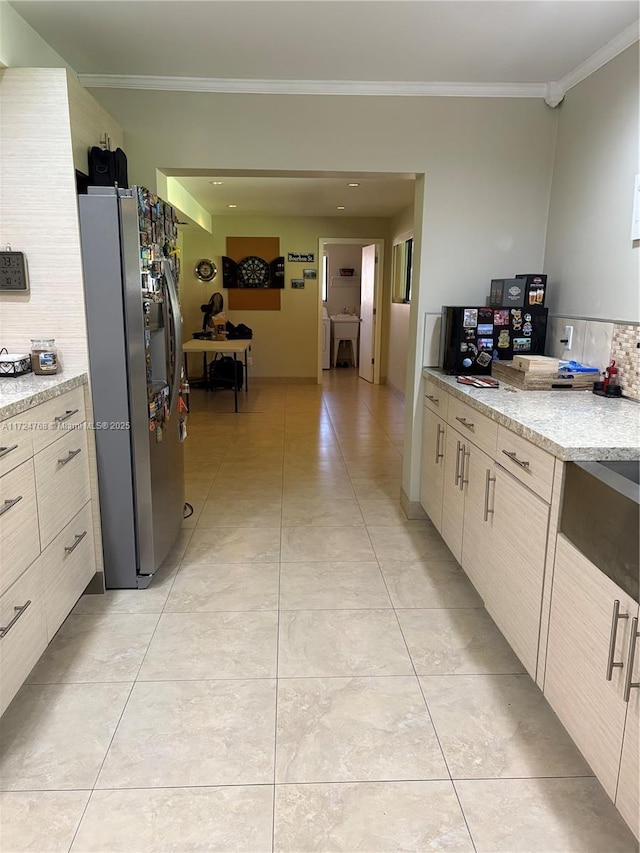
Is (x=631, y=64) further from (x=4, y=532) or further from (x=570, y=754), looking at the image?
(x=4, y=532)

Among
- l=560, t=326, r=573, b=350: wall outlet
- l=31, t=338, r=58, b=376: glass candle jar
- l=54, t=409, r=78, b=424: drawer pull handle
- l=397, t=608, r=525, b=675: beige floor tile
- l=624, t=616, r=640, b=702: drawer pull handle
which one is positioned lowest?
l=397, t=608, r=525, b=675: beige floor tile

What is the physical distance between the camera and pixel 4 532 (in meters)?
1.70

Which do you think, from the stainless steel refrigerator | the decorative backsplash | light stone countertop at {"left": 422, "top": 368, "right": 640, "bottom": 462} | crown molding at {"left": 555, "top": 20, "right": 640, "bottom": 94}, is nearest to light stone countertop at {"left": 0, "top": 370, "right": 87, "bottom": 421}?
the stainless steel refrigerator

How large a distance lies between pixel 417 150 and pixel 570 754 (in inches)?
112

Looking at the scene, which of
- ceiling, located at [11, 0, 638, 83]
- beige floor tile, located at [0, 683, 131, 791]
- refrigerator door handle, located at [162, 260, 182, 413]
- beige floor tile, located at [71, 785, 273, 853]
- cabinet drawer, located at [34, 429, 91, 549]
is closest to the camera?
beige floor tile, located at [71, 785, 273, 853]

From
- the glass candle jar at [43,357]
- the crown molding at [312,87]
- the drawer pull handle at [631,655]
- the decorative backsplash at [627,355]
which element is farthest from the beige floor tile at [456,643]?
the crown molding at [312,87]

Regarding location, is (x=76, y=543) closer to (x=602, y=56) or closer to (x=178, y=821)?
(x=178, y=821)

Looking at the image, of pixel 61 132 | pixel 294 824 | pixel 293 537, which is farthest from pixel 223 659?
pixel 61 132

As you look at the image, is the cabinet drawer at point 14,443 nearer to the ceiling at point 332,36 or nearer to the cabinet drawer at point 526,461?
the cabinet drawer at point 526,461

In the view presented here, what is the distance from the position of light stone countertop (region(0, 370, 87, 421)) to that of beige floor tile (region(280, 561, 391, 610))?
1.27 metres

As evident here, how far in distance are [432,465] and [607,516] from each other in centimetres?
177

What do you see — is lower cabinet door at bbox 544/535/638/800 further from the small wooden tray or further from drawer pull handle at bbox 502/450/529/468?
the small wooden tray

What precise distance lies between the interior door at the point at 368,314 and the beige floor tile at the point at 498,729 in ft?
23.6

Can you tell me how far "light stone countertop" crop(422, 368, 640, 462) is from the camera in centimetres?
161
